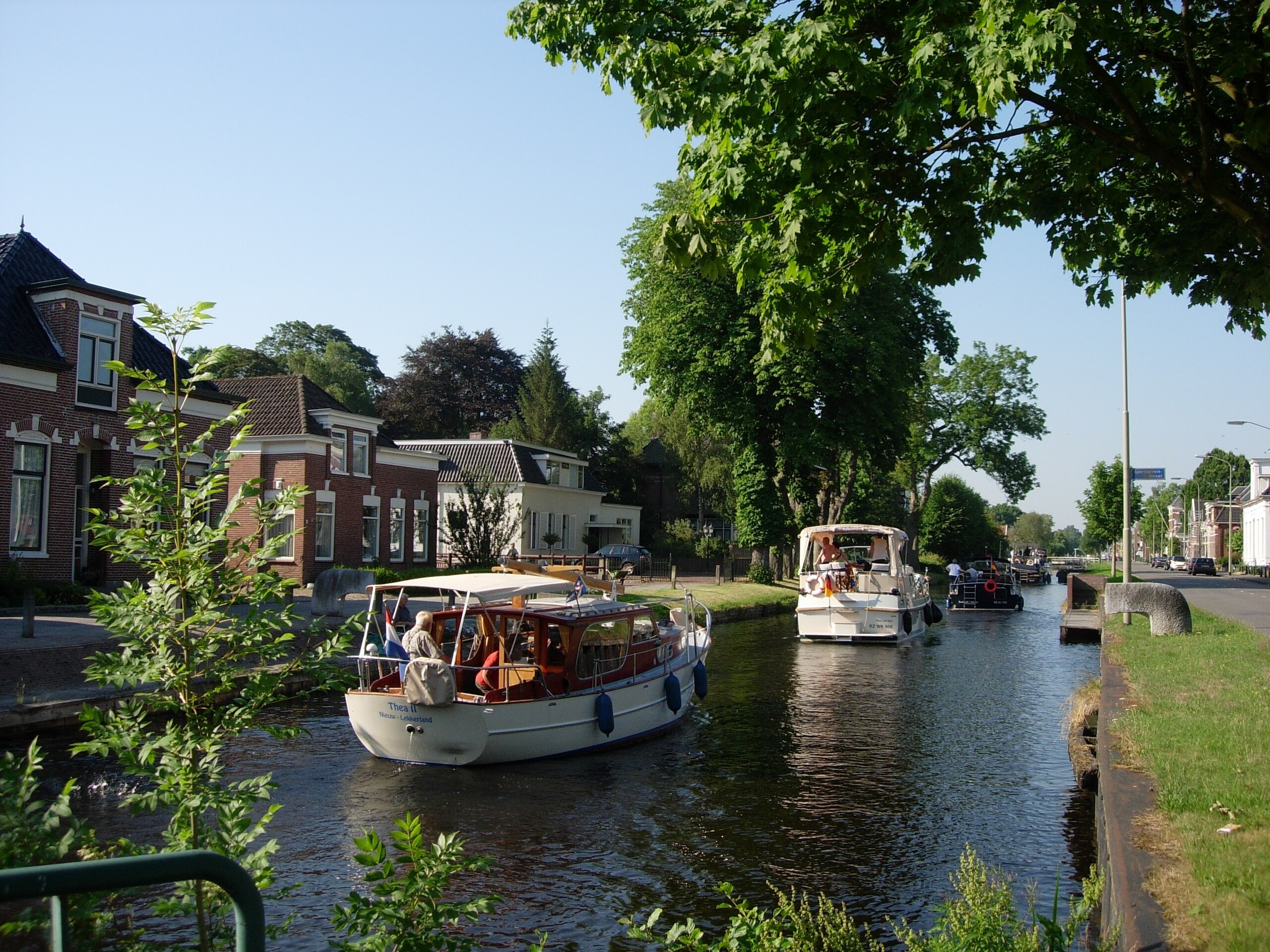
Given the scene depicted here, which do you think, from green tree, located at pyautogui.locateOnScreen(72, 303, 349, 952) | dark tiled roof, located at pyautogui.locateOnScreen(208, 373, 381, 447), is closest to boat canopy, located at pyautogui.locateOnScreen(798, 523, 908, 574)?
dark tiled roof, located at pyautogui.locateOnScreen(208, 373, 381, 447)

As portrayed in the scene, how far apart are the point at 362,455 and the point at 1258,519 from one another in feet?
262

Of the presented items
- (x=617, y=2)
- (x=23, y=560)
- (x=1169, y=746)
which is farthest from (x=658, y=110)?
(x=23, y=560)

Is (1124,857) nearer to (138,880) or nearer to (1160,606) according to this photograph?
(138,880)

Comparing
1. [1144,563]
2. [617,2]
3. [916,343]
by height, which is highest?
[916,343]

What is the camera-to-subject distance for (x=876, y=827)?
11.4 metres

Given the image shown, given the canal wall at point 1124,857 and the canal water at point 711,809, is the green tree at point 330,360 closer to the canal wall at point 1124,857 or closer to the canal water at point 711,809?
the canal water at point 711,809

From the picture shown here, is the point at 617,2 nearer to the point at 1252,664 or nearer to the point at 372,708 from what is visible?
the point at 372,708

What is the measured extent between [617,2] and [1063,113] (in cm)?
398

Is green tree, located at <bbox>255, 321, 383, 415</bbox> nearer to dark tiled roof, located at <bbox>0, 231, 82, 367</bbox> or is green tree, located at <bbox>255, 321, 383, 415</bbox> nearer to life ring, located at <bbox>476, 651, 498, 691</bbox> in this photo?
dark tiled roof, located at <bbox>0, 231, 82, 367</bbox>

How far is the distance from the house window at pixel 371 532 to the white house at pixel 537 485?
6.47 metres

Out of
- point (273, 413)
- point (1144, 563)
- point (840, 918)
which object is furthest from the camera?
point (1144, 563)

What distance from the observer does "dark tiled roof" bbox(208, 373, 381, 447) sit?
122 feet

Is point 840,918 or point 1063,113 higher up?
point 1063,113

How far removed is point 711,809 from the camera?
12.2 metres
